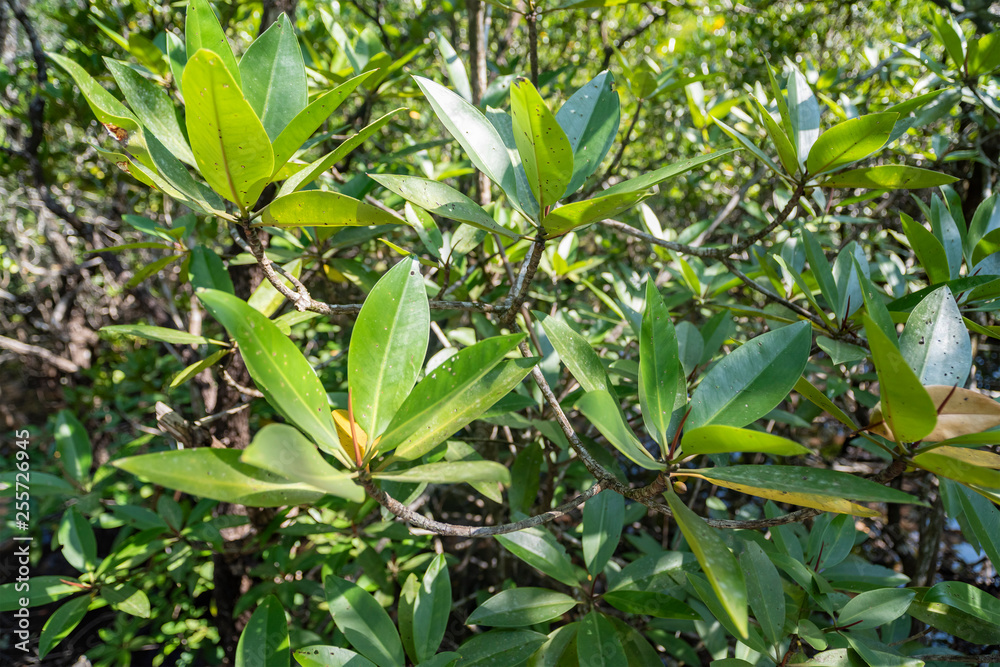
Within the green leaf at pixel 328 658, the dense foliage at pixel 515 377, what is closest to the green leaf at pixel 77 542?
the dense foliage at pixel 515 377

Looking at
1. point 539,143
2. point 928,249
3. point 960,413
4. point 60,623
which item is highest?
point 539,143

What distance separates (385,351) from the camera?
2.12 ft

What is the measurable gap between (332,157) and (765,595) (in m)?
0.97

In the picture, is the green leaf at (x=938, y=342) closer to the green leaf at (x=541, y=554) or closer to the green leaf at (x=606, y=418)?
the green leaf at (x=606, y=418)

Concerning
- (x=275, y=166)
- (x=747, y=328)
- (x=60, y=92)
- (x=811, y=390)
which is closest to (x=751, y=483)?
(x=811, y=390)

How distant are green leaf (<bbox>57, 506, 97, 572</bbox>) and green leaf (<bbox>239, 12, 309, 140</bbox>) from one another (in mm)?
1195

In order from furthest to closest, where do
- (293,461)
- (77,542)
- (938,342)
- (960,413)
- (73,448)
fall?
1. (73,448)
2. (77,542)
3. (938,342)
4. (960,413)
5. (293,461)

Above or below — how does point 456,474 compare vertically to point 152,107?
below

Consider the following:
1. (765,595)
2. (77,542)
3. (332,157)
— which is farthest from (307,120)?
(77,542)

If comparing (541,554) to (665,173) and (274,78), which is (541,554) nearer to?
(665,173)

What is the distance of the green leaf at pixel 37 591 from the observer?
43.6 inches

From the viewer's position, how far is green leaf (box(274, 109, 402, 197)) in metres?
0.68

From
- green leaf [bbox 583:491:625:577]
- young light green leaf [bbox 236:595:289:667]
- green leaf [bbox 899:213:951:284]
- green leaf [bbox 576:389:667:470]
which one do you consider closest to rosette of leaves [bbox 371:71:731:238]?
green leaf [bbox 576:389:667:470]

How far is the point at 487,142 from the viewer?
2.33 feet
